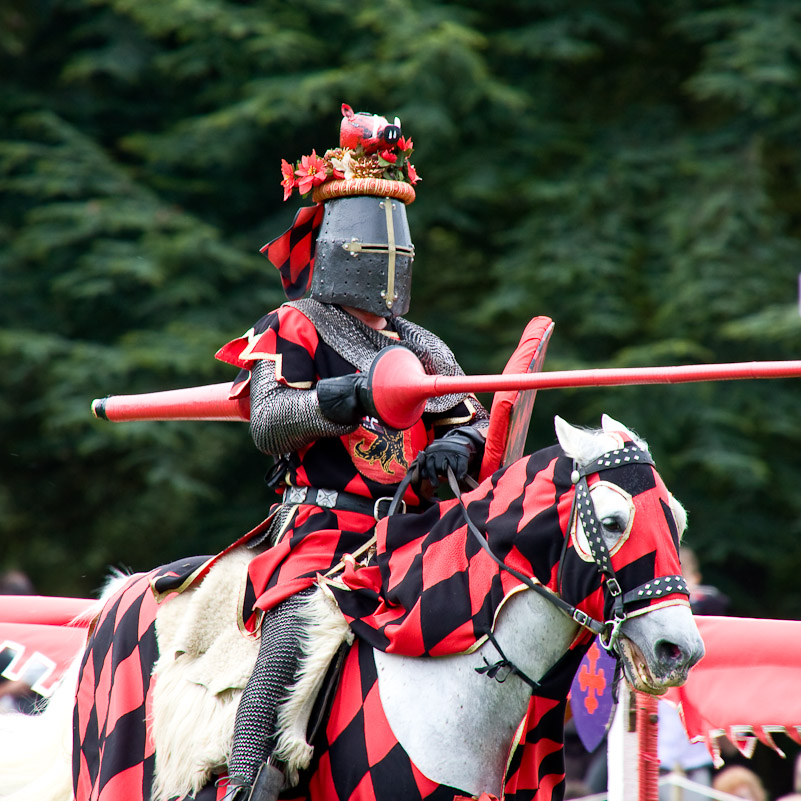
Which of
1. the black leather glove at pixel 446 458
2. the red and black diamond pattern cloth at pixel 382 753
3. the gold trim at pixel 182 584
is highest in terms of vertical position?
the black leather glove at pixel 446 458

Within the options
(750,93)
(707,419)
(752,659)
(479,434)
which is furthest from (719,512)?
(479,434)

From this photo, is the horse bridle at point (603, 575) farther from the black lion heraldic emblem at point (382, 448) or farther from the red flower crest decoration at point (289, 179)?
the red flower crest decoration at point (289, 179)

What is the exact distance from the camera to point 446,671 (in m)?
2.88

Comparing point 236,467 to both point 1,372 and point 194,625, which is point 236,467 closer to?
point 1,372

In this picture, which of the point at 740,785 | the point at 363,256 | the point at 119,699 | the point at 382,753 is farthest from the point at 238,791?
the point at 740,785

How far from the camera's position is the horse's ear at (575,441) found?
2.74 metres

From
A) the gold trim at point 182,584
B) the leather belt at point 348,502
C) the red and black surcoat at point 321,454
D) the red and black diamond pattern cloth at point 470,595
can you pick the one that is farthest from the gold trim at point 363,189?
the gold trim at point 182,584

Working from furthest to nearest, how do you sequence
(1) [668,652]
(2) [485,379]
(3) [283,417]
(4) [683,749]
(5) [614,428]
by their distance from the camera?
(4) [683,749] < (3) [283,417] < (5) [614,428] < (2) [485,379] < (1) [668,652]

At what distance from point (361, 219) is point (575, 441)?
3.65ft

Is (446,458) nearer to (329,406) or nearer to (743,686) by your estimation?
(329,406)

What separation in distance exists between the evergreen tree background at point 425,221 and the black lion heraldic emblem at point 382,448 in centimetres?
488

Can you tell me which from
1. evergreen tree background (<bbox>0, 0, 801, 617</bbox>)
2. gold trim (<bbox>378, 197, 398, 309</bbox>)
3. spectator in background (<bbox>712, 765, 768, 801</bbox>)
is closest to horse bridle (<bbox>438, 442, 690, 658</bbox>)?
gold trim (<bbox>378, 197, 398, 309</bbox>)

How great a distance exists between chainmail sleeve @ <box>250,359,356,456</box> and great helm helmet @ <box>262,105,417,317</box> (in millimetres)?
369

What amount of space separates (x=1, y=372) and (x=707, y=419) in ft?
17.1
